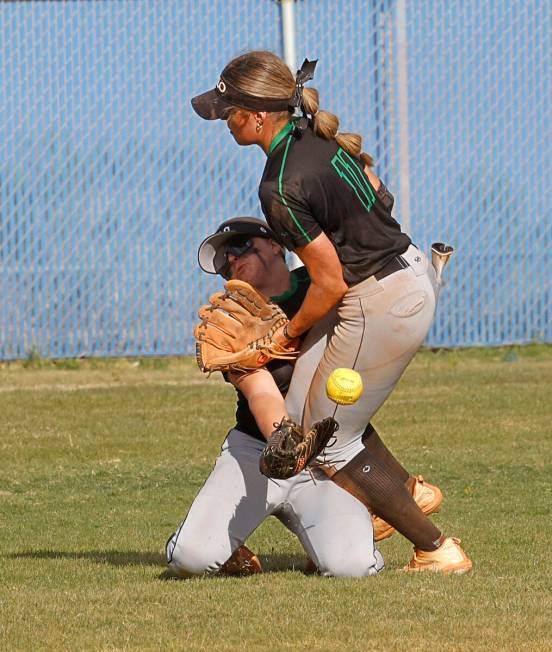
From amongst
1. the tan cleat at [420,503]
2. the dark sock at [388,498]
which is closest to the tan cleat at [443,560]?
the dark sock at [388,498]

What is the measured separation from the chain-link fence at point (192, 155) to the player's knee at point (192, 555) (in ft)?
28.9

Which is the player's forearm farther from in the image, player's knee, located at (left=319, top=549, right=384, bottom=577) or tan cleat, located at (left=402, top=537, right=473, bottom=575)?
tan cleat, located at (left=402, top=537, right=473, bottom=575)

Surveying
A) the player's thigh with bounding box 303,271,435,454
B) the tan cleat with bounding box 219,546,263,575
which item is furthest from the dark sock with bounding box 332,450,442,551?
the tan cleat with bounding box 219,546,263,575

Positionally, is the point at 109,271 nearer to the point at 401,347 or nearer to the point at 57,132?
the point at 57,132

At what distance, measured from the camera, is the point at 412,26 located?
47.9 feet

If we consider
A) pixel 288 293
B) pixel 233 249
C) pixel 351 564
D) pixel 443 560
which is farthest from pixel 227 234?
pixel 443 560

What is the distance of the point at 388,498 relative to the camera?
5.37m

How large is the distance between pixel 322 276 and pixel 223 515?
1.02m

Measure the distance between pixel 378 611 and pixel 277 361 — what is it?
1.29 meters

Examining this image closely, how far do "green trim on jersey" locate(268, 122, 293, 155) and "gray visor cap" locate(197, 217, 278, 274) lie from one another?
0.62 metres

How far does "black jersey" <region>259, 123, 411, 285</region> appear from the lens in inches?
194

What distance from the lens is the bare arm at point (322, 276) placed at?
16.3 feet

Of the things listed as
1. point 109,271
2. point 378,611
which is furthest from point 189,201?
point 378,611

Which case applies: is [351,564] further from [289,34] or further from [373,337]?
[289,34]
